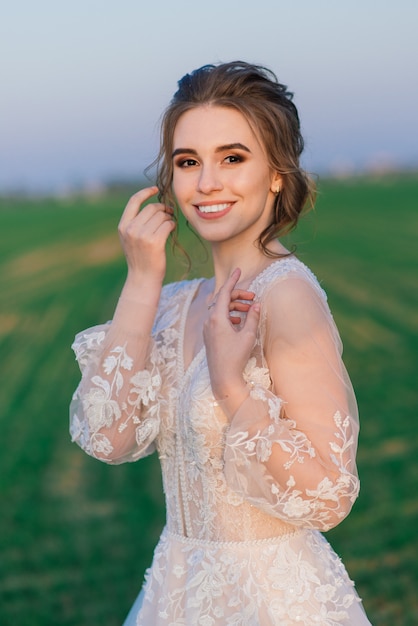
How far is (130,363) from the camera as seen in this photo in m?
2.53

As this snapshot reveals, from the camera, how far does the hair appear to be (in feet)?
8.25

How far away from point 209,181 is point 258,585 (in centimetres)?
101

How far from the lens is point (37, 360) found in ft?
37.6

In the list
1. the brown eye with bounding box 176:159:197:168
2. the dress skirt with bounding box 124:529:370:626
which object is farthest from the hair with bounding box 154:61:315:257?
the dress skirt with bounding box 124:529:370:626

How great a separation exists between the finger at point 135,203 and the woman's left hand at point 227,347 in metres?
0.41

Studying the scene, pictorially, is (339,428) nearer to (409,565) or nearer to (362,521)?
(409,565)

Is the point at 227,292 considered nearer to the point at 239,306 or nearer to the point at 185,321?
the point at 239,306

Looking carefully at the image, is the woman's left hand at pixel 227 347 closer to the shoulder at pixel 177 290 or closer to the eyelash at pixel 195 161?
the eyelash at pixel 195 161

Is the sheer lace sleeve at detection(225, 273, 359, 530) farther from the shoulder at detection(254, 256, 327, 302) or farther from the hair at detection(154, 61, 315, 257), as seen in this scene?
the hair at detection(154, 61, 315, 257)

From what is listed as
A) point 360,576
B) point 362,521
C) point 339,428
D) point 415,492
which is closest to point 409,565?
point 360,576

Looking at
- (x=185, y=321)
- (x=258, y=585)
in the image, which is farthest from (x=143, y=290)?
(x=258, y=585)

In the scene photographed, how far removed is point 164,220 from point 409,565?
126 inches

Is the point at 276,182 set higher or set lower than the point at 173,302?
higher

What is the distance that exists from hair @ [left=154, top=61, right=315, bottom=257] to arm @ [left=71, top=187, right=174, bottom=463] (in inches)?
10.7
